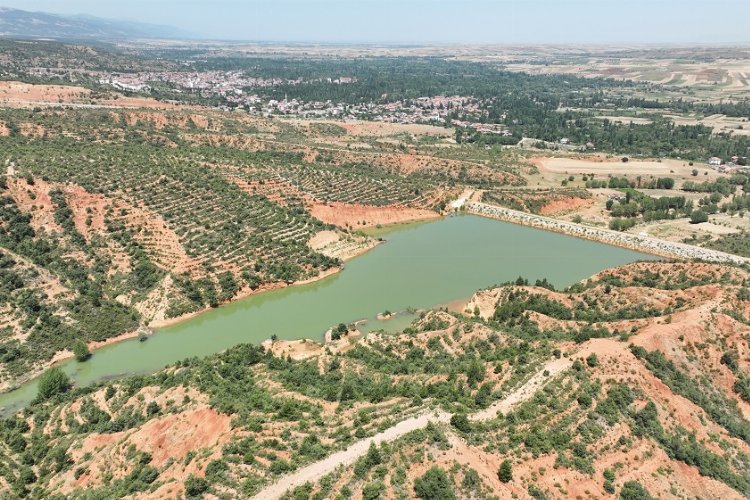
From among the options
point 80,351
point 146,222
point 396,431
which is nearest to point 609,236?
point 396,431

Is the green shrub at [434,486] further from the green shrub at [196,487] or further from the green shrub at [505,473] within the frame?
the green shrub at [196,487]

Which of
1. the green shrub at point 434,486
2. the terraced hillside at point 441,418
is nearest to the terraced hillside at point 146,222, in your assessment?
the terraced hillside at point 441,418

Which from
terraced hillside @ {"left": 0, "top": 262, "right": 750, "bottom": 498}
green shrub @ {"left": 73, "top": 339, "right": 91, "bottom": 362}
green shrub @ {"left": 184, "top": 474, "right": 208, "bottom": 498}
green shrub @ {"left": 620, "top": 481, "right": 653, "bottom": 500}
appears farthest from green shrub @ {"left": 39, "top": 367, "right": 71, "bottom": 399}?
green shrub @ {"left": 620, "top": 481, "right": 653, "bottom": 500}

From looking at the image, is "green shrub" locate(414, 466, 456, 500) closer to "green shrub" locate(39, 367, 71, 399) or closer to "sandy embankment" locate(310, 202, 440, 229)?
"green shrub" locate(39, 367, 71, 399)

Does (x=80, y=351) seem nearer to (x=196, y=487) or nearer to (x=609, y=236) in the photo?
(x=196, y=487)

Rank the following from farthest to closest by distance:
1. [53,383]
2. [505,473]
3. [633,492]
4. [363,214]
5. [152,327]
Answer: [363,214], [152,327], [53,383], [633,492], [505,473]

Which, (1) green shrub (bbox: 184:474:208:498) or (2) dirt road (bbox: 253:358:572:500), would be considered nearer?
(1) green shrub (bbox: 184:474:208:498)
